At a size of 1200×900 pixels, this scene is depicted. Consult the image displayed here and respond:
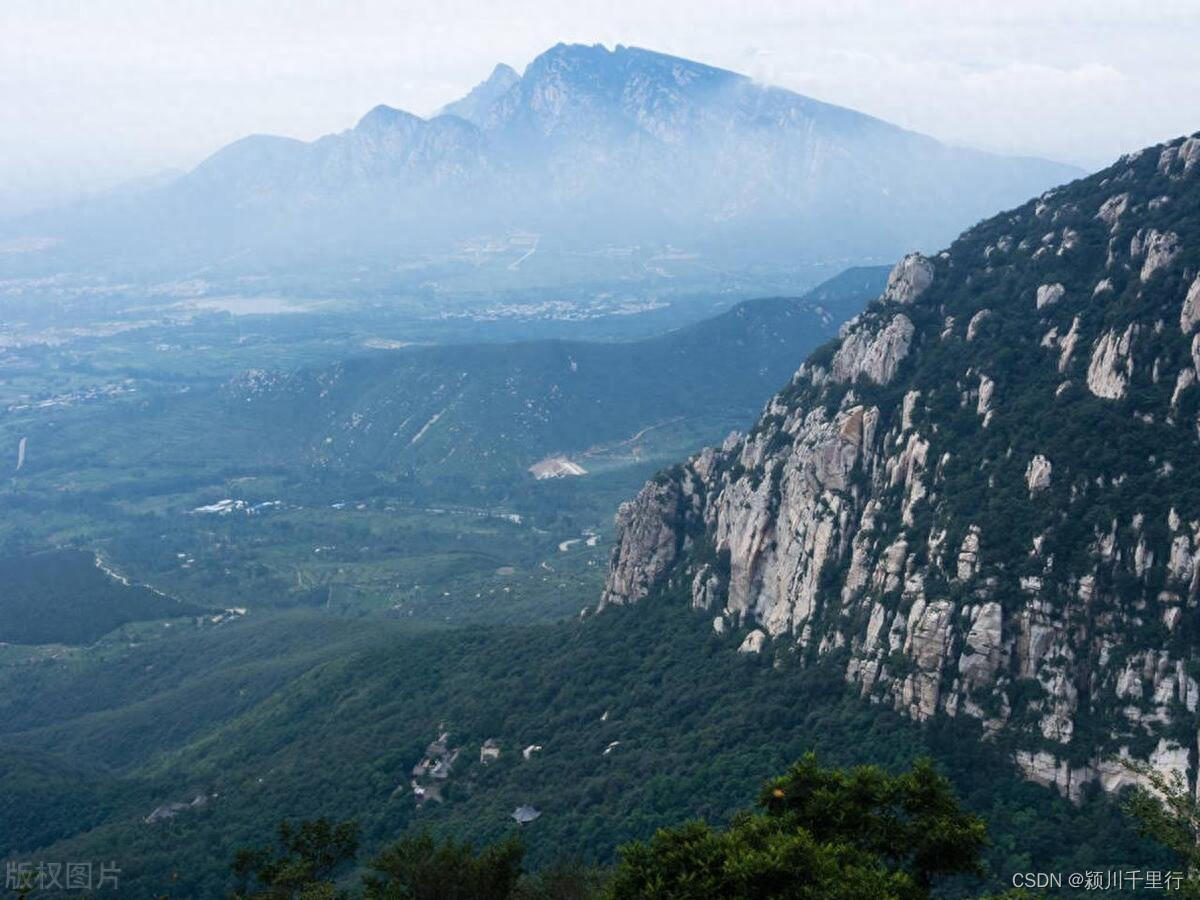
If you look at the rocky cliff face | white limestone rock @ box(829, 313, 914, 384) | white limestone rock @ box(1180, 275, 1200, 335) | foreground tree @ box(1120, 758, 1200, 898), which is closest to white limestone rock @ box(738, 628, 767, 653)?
the rocky cliff face

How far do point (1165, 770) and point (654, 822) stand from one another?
913 inches

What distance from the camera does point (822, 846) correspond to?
3425 cm

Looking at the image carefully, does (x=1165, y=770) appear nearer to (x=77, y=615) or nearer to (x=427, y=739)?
(x=427, y=739)

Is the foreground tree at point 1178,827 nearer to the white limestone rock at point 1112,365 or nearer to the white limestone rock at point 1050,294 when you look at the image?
the white limestone rock at point 1112,365

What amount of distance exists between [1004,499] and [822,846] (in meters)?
29.1

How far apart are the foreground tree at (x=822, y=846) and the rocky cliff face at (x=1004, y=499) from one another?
1512 centimetres

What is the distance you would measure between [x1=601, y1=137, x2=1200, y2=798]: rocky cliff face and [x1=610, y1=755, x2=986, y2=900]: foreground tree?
15118 mm

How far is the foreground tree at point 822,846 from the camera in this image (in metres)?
32.2

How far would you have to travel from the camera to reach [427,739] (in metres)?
74.8

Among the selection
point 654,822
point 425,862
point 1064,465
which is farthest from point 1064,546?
point 425,862

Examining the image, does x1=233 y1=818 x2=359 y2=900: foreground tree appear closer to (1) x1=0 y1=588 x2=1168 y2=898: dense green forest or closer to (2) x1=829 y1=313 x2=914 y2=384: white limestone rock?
(1) x1=0 y1=588 x2=1168 y2=898: dense green forest

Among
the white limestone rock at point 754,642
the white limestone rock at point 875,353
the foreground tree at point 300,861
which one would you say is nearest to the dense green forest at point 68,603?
the white limestone rock at point 754,642

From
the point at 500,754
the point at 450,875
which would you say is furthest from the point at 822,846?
the point at 500,754

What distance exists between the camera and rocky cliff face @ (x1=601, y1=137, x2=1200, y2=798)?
167 ft
